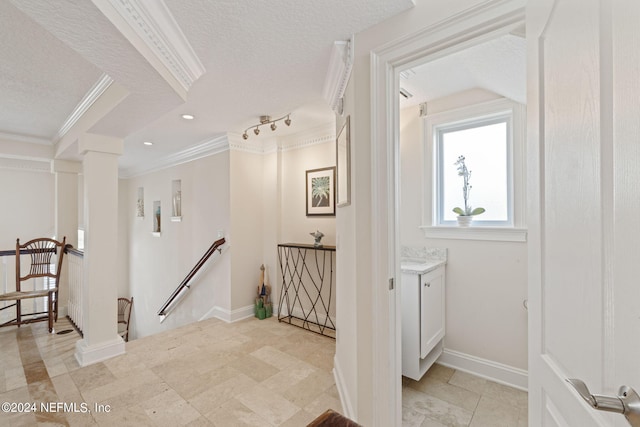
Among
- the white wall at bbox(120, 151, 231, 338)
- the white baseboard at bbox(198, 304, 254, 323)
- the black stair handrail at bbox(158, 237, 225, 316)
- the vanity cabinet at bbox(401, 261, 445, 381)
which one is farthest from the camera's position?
the white wall at bbox(120, 151, 231, 338)

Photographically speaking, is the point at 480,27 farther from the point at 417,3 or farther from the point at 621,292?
the point at 621,292

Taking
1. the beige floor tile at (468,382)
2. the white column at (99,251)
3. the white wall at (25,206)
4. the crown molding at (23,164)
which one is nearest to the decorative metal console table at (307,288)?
the beige floor tile at (468,382)

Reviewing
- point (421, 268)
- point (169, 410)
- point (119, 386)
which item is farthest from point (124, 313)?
point (421, 268)

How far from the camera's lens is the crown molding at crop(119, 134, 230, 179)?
12.1 feet

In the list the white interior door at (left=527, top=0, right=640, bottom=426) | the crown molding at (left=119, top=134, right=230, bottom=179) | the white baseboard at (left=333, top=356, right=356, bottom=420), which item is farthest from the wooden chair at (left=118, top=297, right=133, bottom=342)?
the white interior door at (left=527, top=0, right=640, bottom=426)

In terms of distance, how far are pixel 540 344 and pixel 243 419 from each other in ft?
5.90

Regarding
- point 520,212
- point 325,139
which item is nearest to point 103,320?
point 325,139

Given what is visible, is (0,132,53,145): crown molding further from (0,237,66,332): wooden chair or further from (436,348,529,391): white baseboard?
(436,348,529,391): white baseboard

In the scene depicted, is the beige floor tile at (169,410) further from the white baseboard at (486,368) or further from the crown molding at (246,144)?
the crown molding at (246,144)

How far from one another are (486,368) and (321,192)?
2.28m

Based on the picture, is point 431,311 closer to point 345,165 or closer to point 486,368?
point 486,368

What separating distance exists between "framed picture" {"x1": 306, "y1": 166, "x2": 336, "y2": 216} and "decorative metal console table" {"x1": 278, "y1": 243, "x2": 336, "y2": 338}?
0.46 m

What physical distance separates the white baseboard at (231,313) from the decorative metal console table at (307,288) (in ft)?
1.40

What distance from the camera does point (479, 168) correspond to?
7.91 feet
